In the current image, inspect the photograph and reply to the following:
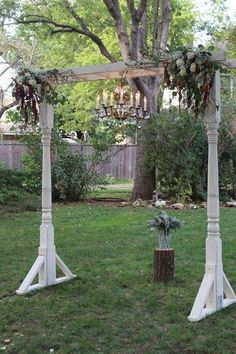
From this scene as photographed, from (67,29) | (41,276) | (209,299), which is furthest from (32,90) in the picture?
(67,29)

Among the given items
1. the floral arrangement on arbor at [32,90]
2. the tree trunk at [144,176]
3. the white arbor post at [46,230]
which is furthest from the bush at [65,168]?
the floral arrangement on arbor at [32,90]

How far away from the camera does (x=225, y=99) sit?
14.0 m

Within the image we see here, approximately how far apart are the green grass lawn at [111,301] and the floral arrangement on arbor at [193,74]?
188 cm

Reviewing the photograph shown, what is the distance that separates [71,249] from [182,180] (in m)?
6.02

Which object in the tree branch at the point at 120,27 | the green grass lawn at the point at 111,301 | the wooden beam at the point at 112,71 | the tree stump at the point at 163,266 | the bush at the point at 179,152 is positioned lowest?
the green grass lawn at the point at 111,301

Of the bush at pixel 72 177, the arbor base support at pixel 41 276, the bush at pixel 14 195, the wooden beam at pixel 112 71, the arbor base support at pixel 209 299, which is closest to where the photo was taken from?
the arbor base support at pixel 209 299

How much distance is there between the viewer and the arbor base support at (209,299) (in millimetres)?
4438

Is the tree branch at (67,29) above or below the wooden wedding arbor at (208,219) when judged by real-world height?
above

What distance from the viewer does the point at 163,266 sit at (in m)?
5.64

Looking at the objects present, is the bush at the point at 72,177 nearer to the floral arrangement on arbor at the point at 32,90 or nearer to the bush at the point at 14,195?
the bush at the point at 14,195

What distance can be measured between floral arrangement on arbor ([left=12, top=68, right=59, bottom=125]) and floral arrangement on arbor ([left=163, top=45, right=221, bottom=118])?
146 centimetres

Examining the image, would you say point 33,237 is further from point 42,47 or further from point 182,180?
point 42,47

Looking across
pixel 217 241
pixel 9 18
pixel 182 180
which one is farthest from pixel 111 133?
pixel 217 241

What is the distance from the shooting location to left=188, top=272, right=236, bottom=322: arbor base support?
14.6 ft
